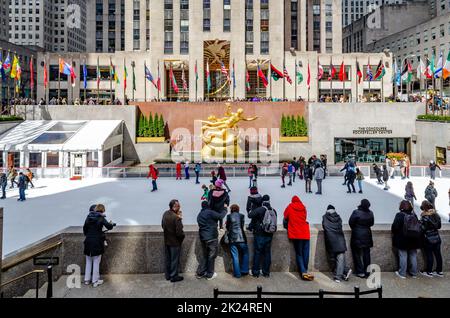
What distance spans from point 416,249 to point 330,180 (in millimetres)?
15137

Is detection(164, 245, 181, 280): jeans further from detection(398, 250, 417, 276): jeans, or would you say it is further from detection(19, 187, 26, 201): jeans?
detection(19, 187, 26, 201): jeans

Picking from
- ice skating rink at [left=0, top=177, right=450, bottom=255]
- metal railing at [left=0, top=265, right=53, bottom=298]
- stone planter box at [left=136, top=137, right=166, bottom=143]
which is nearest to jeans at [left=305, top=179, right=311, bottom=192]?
ice skating rink at [left=0, top=177, right=450, bottom=255]

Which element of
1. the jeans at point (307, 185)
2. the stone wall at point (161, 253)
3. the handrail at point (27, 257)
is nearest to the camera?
the handrail at point (27, 257)

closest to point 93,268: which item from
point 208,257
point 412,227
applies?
point 208,257

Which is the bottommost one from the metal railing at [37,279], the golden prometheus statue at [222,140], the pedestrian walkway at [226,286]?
the pedestrian walkway at [226,286]

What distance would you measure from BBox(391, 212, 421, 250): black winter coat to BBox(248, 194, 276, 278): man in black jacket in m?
2.41

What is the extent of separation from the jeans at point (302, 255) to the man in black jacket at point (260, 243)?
20.8 inches

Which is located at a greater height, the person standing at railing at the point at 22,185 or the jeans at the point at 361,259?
the person standing at railing at the point at 22,185

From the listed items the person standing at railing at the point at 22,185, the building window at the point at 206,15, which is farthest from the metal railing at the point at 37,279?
the building window at the point at 206,15

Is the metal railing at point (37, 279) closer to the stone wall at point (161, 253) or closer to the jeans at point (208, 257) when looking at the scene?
the stone wall at point (161, 253)

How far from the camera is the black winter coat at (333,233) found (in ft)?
23.1

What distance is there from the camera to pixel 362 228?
7.16 meters

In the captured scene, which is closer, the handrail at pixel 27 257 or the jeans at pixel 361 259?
the handrail at pixel 27 257

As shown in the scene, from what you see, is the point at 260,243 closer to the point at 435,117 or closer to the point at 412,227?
the point at 412,227
